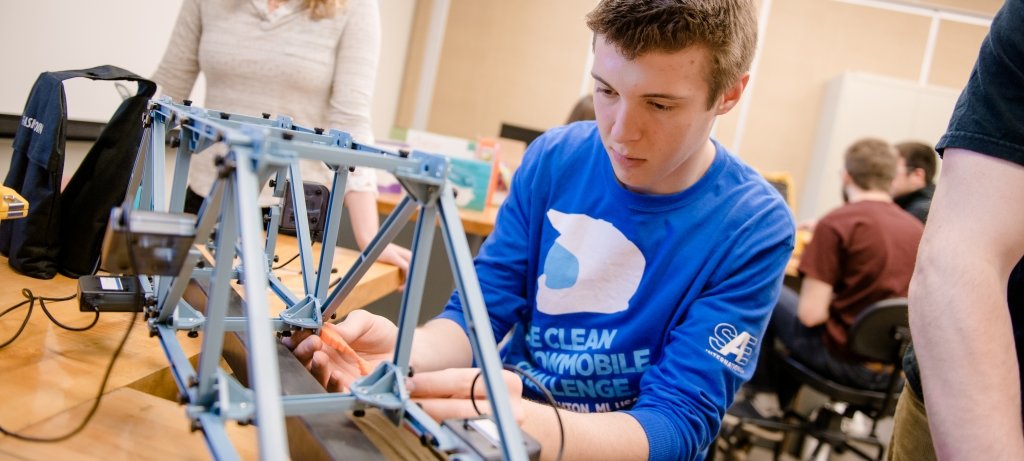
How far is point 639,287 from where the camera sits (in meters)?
1.05

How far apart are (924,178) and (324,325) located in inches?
136

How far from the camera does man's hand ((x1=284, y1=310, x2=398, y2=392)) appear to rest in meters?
0.80

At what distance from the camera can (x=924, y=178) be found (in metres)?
3.49

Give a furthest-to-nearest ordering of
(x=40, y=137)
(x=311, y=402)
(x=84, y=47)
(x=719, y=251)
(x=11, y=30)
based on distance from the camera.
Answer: (x=84, y=47), (x=11, y=30), (x=40, y=137), (x=719, y=251), (x=311, y=402)

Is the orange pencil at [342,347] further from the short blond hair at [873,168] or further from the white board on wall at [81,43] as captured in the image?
the short blond hair at [873,168]

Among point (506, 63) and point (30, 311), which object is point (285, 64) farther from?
point (506, 63)

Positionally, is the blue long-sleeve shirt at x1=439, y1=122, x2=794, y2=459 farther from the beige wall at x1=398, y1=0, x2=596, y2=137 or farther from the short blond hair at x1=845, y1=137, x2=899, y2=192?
the beige wall at x1=398, y1=0, x2=596, y2=137

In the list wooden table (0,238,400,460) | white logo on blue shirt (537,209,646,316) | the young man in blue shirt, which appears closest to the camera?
wooden table (0,238,400,460)

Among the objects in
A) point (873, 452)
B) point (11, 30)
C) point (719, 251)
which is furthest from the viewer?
point (873, 452)

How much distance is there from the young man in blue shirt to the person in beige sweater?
1.78 feet

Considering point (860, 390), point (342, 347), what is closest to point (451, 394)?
point (342, 347)

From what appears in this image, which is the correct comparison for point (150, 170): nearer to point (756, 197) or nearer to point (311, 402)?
point (311, 402)

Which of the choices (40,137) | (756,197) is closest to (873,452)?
(756,197)

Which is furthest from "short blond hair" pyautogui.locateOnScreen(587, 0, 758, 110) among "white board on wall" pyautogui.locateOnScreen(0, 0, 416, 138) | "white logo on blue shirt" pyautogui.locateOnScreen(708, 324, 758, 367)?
"white board on wall" pyautogui.locateOnScreen(0, 0, 416, 138)
